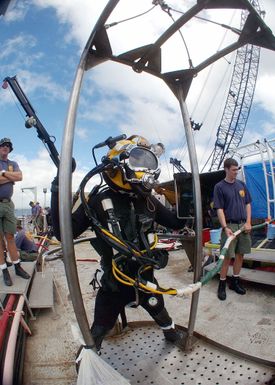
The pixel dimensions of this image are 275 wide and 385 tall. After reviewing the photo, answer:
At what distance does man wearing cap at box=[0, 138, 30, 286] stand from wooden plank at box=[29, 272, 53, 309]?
0.99ft

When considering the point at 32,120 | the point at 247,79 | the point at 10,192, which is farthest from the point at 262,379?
the point at 247,79

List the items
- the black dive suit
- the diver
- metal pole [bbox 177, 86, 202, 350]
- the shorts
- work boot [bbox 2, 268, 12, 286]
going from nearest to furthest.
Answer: the diver → the black dive suit → metal pole [bbox 177, 86, 202, 350] → work boot [bbox 2, 268, 12, 286] → the shorts

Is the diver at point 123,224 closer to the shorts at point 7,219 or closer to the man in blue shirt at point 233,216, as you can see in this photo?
the man in blue shirt at point 233,216

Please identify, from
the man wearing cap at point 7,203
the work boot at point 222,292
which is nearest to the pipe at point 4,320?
the man wearing cap at point 7,203

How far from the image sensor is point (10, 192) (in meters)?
3.62

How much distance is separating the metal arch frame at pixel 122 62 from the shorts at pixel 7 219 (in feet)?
7.33

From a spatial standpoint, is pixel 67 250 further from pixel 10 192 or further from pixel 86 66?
pixel 10 192

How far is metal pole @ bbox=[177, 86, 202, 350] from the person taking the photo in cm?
239

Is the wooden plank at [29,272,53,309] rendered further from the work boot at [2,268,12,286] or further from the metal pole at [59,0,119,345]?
the metal pole at [59,0,119,345]

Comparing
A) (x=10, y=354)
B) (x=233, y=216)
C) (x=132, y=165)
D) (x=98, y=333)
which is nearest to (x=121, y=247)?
(x=132, y=165)

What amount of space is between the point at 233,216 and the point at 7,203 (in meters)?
3.18

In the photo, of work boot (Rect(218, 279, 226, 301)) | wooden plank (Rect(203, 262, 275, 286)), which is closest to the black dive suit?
work boot (Rect(218, 279, 226, 301))

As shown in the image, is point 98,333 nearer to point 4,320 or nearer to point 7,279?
point 4,320

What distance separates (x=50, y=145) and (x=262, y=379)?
15.1ft
